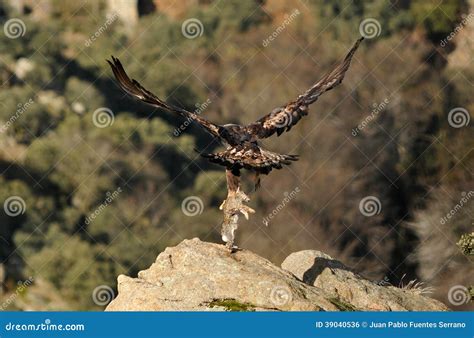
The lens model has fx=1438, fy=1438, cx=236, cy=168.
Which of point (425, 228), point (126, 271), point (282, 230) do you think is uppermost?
point (425, 228)

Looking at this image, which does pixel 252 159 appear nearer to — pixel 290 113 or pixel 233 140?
pixel 233 140

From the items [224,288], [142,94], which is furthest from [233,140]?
[224,288]

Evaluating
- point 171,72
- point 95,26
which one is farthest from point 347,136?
point 95,26

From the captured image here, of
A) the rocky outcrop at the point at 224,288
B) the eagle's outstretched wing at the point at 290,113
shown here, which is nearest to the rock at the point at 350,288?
the rocky outcrop at the point at 224,288

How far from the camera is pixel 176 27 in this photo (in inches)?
3688

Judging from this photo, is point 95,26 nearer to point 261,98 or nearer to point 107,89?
point 107,89

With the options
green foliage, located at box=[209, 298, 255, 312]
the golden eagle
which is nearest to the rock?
the golden eagle

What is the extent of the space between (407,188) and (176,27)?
1129 inches

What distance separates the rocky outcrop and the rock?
25 millimetres

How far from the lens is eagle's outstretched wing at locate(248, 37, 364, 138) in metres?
30.0

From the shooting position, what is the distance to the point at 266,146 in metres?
65.9

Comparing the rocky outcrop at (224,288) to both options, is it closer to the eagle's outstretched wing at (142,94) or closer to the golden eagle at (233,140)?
the golden eagle at (233,140)

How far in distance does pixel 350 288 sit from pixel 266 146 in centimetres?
3534

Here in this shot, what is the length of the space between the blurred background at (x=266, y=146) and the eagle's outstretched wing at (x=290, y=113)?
27189mm
